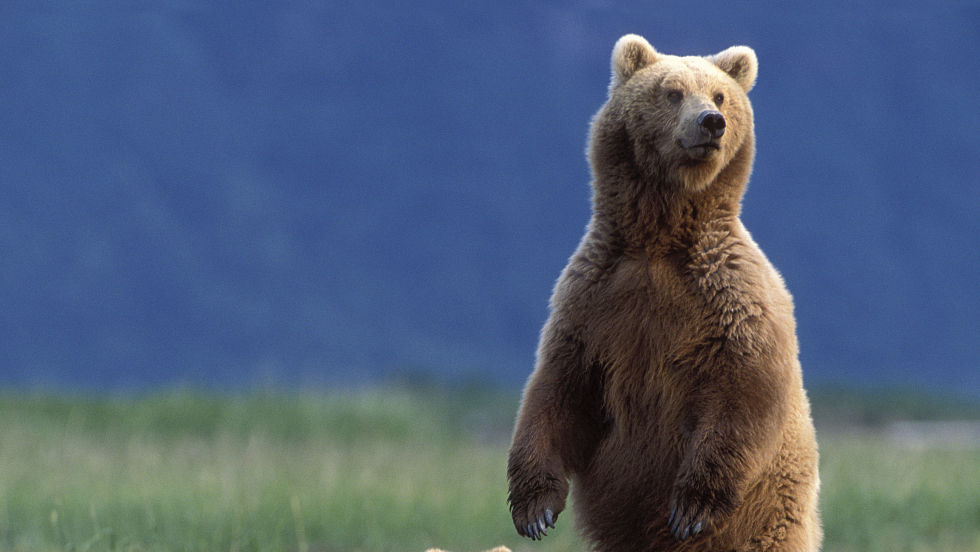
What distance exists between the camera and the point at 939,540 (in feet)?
17.5

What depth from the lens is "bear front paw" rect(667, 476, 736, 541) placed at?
2.54 m

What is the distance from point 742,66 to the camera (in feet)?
9.46

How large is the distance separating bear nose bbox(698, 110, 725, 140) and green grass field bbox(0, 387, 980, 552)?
143 cm

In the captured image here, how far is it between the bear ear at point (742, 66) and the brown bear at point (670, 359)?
0.02m

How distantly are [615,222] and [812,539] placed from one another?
1.17m

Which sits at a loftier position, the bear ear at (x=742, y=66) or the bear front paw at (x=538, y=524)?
the bear ear at (x=742, y=66)

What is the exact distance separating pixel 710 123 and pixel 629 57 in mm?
459

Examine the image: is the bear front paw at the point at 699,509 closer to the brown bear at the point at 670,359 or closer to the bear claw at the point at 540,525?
the brown bear at the point at 670,359

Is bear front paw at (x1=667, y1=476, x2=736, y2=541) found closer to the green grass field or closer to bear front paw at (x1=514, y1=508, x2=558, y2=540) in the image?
bear front paw at (x1=514, y1=508, x2=558, y2=540)

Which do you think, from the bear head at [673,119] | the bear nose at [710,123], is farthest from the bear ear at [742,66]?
the bear nose at [710,123]

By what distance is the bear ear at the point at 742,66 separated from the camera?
2.88 m

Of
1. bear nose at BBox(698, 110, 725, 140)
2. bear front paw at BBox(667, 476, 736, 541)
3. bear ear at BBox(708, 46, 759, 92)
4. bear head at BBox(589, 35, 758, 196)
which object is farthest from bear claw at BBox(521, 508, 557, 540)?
bear ear at BBox(708, 46, 759, 92)

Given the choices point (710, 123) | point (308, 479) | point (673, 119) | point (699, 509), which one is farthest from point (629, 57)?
point (308, 479)

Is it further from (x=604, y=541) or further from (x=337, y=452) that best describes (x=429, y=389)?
(x=604, y=541)
